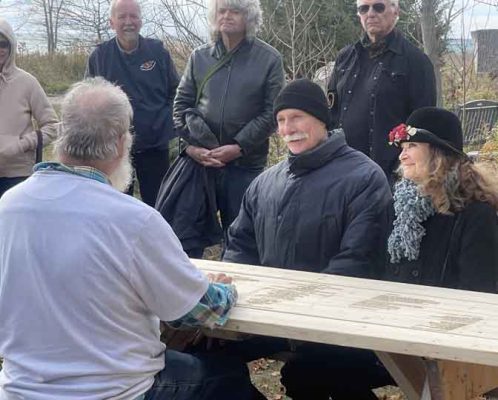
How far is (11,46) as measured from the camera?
541cm

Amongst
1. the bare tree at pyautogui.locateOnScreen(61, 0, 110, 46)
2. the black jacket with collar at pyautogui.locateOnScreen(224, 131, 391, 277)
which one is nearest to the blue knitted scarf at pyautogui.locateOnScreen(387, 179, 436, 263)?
the black jacket with collar at pyautogui.locateOnScreen(224, 131, 391, 277)

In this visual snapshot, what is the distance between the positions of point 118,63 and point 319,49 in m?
5.47

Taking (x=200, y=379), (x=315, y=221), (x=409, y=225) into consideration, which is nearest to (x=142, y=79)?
(x=315, y=221)

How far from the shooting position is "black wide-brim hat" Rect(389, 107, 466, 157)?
11.2 feet

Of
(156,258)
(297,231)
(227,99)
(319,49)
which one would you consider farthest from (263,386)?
(319,49)

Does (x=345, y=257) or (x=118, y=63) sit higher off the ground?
(x=118, y=63)

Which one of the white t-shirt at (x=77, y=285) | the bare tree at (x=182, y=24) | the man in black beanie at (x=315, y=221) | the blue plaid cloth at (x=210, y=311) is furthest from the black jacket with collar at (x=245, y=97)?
the bare tree at (x=182, y=24)

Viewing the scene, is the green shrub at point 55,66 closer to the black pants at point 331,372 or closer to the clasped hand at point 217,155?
the clasped hand at point 217,155

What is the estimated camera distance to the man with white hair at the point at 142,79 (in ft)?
18.2

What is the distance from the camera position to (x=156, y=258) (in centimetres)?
247

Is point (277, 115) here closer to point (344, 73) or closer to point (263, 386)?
point (344, 73)

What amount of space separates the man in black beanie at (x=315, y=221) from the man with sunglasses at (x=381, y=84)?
2.79 ft

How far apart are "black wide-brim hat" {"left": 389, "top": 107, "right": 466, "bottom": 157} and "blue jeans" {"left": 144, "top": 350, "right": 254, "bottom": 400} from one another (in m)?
1.13

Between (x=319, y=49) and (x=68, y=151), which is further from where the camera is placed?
(x=319, y=49)
